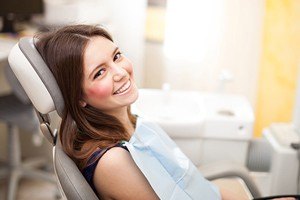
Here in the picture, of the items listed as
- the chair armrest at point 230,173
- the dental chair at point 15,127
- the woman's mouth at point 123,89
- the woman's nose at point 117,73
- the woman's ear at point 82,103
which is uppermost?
the woman's nose at point 117,73

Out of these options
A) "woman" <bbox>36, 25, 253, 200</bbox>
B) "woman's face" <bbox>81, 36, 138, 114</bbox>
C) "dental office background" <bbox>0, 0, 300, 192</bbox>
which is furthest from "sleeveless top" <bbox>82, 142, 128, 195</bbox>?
"dental office background" <bbox>0, 0, 300, 192</bbox>

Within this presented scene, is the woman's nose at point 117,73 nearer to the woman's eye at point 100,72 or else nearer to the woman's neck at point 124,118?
the woman's eye at point 100,72

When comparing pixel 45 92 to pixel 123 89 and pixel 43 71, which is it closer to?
pixel 43 71

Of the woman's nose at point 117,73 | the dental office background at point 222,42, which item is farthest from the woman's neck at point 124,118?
the dental office background at point 222,42

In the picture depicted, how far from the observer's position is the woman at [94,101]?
1051 mm

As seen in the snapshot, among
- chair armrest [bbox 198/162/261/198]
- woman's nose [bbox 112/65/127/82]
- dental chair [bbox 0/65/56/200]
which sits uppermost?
woman's nose [bbox 112/65/127/82]

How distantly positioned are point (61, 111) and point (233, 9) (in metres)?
1.42

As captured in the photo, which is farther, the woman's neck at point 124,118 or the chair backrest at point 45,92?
the woman's neck at point 124,118

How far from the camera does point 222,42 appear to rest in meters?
2.29

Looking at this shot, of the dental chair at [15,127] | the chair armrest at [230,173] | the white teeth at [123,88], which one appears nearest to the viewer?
the white teeth at [123,88]

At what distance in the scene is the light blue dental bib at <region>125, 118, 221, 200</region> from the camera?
111cm

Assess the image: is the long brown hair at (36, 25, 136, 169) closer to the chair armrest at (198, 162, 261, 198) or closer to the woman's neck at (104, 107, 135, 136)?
the woman's neck at (104, 107, 135, 136)

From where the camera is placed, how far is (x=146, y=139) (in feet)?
3.95

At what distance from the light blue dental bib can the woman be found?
Answer: 0.02 m
